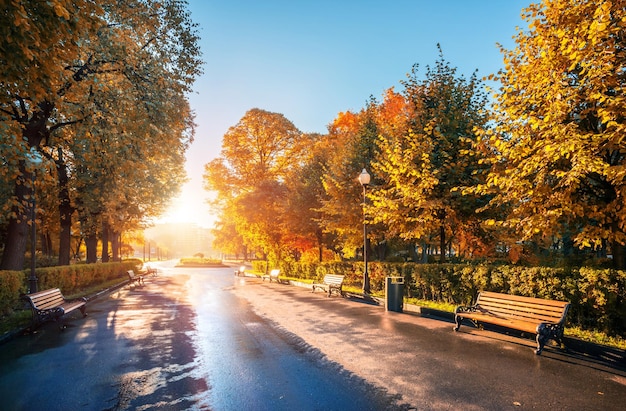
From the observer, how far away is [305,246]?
2983 cm

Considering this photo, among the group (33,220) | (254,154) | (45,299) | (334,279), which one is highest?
(254,154)

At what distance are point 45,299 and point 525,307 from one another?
11820mm

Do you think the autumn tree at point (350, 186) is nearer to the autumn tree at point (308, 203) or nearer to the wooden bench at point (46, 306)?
the autumn tree at point (308, 203)

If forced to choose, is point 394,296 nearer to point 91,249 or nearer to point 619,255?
point 619,255

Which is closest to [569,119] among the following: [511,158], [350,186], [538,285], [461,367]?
[511,158]

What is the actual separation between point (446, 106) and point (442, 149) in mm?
2099

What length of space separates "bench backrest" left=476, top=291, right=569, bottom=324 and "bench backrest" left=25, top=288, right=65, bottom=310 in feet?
35.9

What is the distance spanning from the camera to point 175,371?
19.9 ft

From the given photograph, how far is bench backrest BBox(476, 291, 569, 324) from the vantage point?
23.9 feet

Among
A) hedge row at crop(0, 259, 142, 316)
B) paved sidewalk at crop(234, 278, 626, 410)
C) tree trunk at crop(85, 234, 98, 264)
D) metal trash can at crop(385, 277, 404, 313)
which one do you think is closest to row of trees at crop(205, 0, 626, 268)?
metal trash can at crop(385, 277, 404, 313)

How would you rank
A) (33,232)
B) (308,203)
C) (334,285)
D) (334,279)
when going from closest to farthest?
(33,232), (334,285), (334,279), (308,203)

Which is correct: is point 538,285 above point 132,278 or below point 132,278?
above

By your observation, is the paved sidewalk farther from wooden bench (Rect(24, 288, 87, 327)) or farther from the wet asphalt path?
wooden bench (Rect(24, 288, 87, 327))

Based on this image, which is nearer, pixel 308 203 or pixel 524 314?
pixel 524 314
